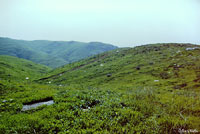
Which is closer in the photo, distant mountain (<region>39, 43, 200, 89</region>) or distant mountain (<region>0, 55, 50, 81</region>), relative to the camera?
distant mountain (<region>39, 43, 200, 89</region>)

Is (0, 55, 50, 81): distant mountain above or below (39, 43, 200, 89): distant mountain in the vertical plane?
below

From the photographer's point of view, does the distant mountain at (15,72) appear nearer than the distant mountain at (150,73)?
No

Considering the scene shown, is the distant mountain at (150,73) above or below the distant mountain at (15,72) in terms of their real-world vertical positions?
above

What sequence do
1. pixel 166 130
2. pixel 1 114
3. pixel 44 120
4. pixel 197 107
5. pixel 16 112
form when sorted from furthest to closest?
pixel 197 107 < pixel 16 112 < pixel 1 114 < pixel 44 120 < pixel 166 130

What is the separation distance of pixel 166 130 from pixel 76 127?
4.87 m

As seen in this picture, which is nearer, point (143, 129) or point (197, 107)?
point (143, 129)

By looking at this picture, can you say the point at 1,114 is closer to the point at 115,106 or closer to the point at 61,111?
the point at 61,111

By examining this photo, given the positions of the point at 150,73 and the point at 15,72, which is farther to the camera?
the point at 15,72

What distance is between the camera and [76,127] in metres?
6.82

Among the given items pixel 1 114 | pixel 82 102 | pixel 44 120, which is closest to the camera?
pixel 44 120

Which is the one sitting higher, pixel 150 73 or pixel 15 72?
pixel 150 73

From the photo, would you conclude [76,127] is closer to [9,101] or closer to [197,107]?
[9,101]

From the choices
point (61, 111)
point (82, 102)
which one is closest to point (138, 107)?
point (82, 102)

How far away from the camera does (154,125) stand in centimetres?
686
